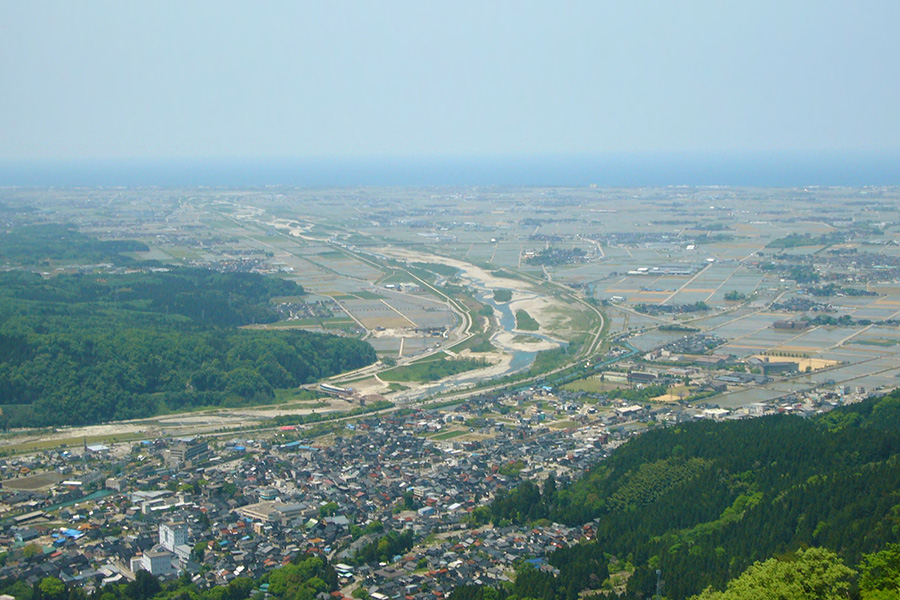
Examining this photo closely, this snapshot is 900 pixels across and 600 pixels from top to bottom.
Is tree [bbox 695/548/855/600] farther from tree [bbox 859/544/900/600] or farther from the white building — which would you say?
the white building

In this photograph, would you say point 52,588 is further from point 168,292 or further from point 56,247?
point 56,247

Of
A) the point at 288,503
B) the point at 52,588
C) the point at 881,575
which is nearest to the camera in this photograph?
the point at 881,575

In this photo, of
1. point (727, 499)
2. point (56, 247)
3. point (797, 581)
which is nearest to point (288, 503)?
point (727, 499)

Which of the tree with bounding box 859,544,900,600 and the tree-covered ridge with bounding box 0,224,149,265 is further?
the tree-covered ridge with bounding box 0,224,149,265

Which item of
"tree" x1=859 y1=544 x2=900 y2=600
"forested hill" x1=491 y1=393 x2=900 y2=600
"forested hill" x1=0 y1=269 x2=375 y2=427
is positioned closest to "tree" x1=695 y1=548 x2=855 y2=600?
"tree" x1=859 y1=544 x2=900 y2=600

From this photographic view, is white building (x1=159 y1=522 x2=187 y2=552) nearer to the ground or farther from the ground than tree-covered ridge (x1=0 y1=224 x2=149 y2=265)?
nearer to the ground
